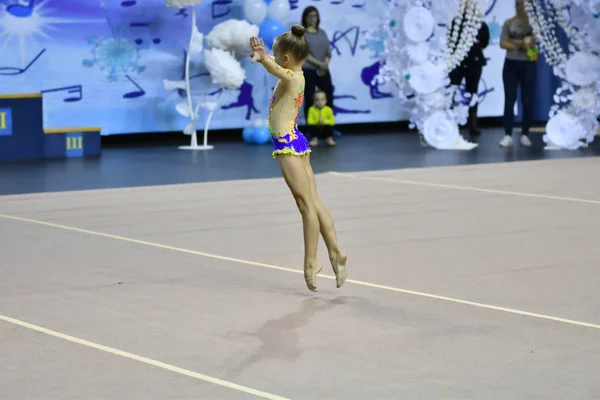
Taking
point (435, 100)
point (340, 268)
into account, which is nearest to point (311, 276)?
point (340, 268)

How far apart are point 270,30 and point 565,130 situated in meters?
3.90

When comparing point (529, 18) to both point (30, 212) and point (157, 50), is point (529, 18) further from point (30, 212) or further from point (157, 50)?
point (30, 212)

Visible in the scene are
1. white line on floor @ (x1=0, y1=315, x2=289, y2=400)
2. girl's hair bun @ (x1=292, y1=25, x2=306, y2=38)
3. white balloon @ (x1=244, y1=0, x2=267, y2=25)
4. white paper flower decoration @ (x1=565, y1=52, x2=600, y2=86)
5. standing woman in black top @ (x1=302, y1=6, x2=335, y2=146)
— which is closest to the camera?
white line on floor @ (x1=0, y1=315, x2=289, y2=400)

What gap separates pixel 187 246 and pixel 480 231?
1986 mm

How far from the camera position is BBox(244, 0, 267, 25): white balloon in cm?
1445

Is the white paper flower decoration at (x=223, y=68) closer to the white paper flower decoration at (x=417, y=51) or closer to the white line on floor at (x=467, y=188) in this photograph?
the white paper flower decoration at (x=417, y=51)

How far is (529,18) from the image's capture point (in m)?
13.4

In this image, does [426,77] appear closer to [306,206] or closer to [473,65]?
[473,65]

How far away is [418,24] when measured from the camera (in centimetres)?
1320

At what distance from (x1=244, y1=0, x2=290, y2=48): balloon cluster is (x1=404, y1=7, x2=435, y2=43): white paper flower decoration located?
186cm

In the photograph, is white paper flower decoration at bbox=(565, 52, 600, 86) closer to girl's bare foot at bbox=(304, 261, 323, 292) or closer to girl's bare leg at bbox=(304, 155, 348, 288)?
girl's bare leg at bbox=(304, 155, 348, 288)

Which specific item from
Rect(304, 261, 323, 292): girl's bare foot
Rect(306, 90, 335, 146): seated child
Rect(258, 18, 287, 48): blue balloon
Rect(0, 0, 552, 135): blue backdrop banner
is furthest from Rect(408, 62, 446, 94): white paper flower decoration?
Rect(304, 261, 323, 292): girl's bare foot

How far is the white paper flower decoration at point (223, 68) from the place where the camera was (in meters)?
13.7

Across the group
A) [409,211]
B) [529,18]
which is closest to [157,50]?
[529,18]
